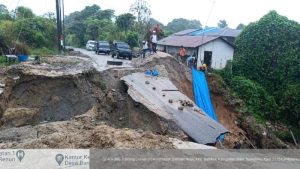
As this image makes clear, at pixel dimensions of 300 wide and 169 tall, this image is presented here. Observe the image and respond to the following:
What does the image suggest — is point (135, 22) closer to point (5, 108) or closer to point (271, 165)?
point (5, 108)

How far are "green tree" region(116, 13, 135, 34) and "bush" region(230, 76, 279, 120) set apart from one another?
22.9m

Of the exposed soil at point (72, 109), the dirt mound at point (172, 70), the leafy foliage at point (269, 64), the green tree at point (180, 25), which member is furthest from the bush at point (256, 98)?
the green tree at point (180, 25)

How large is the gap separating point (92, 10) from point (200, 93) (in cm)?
4579

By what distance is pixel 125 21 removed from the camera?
140 feet

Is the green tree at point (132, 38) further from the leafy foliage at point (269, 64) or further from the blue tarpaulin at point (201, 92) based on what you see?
the blue tarpaulin at point (201, 92)

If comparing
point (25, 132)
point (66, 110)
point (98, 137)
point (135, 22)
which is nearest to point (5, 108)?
point (66, 110)

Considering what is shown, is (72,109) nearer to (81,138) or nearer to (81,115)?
(81,115)

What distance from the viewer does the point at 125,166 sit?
646 centimetres

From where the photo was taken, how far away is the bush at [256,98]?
67.5 feet

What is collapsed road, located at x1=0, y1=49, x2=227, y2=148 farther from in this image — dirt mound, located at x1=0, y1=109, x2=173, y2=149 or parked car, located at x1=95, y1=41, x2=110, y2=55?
parked car, located at x1=95, y1=41, x2=110, y2=55

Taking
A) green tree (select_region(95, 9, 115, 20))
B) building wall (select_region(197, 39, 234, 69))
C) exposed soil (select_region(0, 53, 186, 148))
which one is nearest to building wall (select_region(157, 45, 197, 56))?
building wall (select_region(197, 39, 234, 69))

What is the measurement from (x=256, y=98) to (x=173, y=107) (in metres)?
11.2

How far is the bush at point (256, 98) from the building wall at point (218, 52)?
157 inches

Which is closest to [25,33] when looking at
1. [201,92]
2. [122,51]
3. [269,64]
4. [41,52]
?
[41,52]
